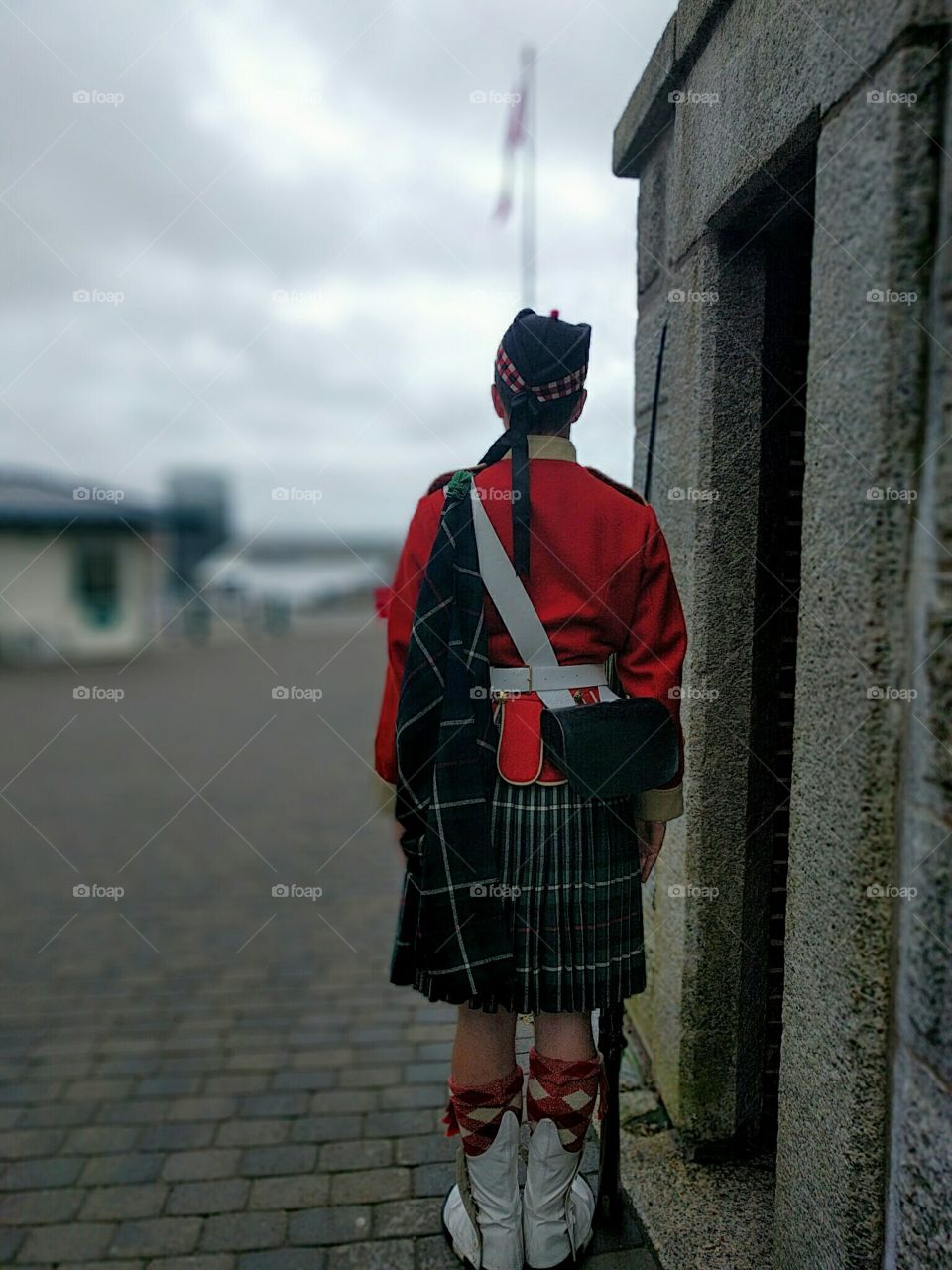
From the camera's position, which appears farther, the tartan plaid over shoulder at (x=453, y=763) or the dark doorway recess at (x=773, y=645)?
the dark doorway recess at (x=773, y=645)

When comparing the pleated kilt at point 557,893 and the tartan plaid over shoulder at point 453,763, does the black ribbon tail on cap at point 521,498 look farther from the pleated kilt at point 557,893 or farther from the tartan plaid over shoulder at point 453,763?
the pleated kilt at point 557,893

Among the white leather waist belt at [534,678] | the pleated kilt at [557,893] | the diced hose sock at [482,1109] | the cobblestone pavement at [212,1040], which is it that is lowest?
the cobblestone pavement at [212,1040]

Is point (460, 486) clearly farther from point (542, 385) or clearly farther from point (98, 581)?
point (98, 581)

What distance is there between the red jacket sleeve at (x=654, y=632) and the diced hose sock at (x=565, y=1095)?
26.7 inches

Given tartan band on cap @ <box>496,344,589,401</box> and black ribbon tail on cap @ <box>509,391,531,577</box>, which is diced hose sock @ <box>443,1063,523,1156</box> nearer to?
black ribbon tail on cap @ <box>509,391,531,577</box>

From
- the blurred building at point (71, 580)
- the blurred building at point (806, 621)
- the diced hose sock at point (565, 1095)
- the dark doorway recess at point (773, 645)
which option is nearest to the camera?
the blurred building at point (806, 621)

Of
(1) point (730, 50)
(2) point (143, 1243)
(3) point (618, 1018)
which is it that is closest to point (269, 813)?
(2) point (143, 1243)

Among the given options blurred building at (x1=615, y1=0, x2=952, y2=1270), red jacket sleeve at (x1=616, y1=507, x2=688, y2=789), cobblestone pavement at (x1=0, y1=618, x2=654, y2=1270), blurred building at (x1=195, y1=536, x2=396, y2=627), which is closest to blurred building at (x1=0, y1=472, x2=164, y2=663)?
blurred building at (x1=195, y1=536, x2=396, y2=627)

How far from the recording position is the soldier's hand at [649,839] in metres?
2.43

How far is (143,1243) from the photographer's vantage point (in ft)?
8.64

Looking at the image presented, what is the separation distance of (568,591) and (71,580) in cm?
2058

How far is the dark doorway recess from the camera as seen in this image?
2.62 metres

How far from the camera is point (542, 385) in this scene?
2.24 metres

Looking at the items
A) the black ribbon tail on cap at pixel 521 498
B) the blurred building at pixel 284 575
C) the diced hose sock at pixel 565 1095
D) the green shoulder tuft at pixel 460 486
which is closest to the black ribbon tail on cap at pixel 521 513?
the black ribbon tail on cap at pixel 521 498
